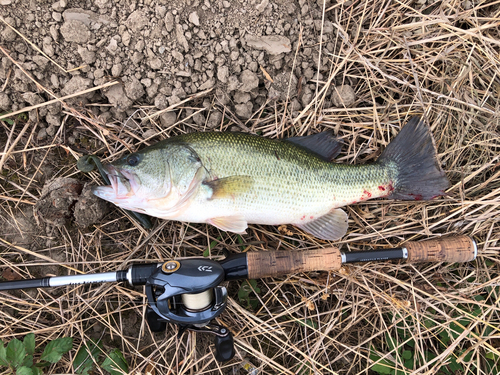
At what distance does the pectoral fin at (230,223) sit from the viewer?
8.79 feet

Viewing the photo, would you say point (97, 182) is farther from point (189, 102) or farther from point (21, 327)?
point (21, 327)

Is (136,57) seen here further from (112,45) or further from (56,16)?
(56,16)

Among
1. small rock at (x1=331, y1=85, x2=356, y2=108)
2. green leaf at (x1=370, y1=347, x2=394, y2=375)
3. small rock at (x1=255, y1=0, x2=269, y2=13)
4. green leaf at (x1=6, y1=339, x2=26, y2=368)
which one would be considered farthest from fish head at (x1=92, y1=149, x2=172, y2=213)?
green leaf at (x1=370, y1=347, x2=394, y2=375)

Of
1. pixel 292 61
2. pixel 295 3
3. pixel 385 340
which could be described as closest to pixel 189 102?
pixel 292 61

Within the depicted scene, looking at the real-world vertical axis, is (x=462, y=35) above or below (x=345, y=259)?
above

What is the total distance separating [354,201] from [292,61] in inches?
57.5

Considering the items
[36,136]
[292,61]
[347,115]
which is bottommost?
[36,136]

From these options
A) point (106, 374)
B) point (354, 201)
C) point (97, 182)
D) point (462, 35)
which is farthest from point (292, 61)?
point (106, 374)

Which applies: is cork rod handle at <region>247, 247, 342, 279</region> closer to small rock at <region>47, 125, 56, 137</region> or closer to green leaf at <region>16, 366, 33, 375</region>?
green leaf at <region>16, 366, 33, 375</region>

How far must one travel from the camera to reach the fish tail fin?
9.42ft

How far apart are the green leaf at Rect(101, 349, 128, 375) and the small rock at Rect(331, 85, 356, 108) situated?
3.10 metres

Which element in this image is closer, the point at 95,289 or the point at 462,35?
the point at 95,289

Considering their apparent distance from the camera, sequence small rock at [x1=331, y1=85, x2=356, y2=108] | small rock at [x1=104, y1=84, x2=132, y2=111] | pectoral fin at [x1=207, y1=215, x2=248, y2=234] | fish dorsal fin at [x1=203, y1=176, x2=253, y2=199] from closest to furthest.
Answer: fish dorsal fin at [x1=203, y1=176, x2=253, y2=199] → pectoral fin at [x1=207, y1=215, x2=248, y2=234] → small rock at [x1=104, y1=84, x2=132, y2=111] → small rock at [x1=331, y1=85, x2=356, y2=108]

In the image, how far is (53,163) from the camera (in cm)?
294
